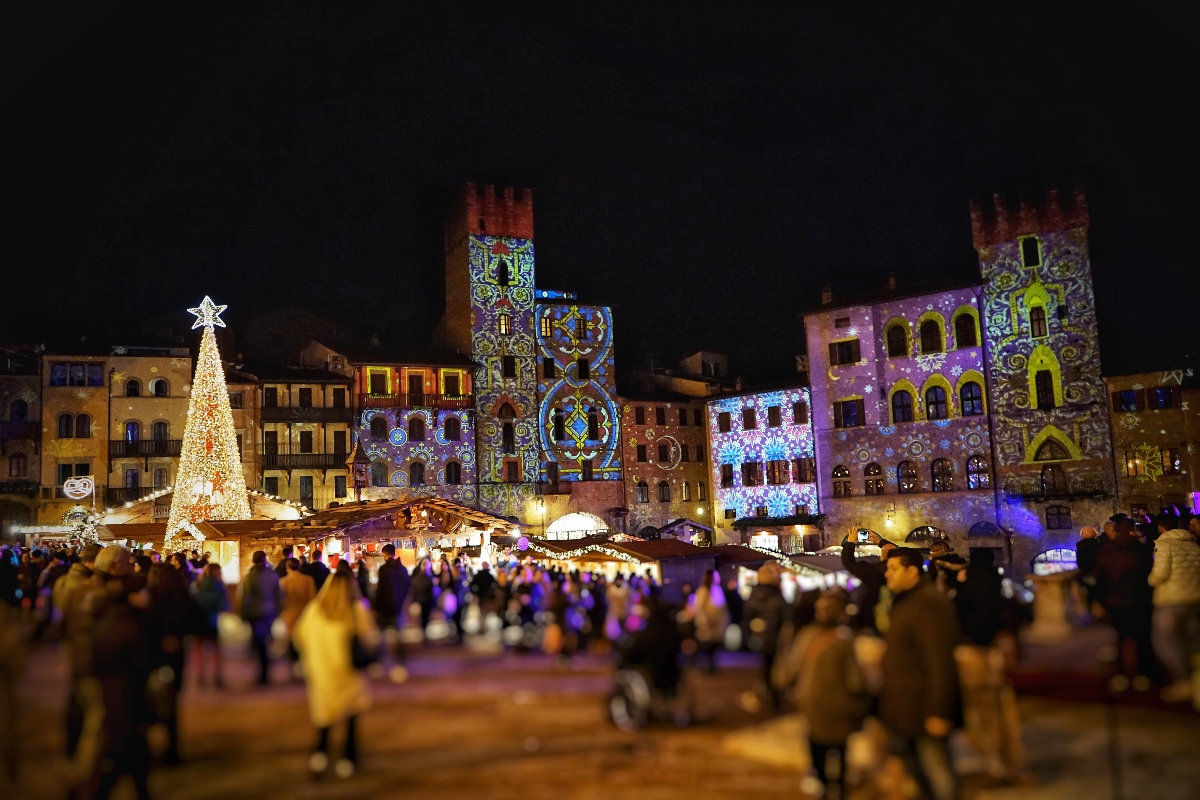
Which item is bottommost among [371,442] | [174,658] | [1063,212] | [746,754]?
[746,754]

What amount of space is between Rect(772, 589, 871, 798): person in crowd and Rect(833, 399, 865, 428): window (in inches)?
1610

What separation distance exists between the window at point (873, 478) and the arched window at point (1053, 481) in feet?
22.0

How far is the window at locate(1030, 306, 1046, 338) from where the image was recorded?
137ft

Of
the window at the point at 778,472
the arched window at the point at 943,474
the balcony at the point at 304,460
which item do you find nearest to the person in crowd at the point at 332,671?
the balcony at the point at 304,460

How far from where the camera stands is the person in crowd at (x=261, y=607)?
10.6 m

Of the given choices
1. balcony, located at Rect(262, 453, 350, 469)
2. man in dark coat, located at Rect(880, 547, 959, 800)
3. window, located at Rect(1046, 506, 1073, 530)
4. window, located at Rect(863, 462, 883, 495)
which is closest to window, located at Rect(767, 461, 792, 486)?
window, located at Rect(863, 462, 883, 495)

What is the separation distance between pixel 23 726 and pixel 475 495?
40066mm

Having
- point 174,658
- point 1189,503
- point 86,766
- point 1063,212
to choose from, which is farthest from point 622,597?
point 1063,212

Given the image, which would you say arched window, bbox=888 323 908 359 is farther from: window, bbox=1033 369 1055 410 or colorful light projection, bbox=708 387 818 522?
window, bbox=1033 369 1055 410

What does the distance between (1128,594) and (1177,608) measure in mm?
899

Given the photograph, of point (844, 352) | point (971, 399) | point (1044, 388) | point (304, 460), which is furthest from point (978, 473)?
point (304, 460)

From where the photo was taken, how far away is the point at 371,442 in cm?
4734

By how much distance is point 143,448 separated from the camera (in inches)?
1764

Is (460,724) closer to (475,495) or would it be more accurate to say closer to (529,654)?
(529,654)
